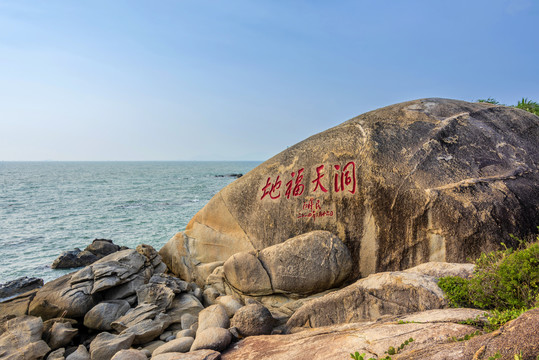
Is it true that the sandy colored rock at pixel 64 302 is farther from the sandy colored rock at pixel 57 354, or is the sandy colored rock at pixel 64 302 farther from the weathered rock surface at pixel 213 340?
the weathered rock surface at pixel 213 340

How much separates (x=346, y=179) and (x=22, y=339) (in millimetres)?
6956

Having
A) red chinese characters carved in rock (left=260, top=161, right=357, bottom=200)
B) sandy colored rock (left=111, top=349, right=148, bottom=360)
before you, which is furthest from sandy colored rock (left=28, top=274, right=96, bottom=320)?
red chinese characters carved in rock (left=260, top=161, right=357, bottom=200)

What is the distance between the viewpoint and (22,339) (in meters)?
6.62

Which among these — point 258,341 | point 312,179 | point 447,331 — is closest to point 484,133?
point 312,179

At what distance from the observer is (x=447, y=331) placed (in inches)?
141

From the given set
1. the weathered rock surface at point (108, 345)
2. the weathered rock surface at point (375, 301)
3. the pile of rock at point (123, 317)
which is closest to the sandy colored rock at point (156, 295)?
A: the pile of rock at point (123, 317)

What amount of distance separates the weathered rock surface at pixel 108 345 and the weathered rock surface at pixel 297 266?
2.38 metres

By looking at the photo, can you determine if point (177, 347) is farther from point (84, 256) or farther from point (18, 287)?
point (84, 256)

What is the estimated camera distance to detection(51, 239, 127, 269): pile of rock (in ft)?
47.3

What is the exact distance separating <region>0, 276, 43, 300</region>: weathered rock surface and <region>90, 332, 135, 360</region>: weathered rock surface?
6.13 metres

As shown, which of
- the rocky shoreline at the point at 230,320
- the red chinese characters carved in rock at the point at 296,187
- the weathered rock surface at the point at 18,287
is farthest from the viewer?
the weathered rock surface at the point at 18,287

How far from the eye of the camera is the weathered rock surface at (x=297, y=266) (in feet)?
23.7

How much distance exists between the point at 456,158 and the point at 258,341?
5.55m

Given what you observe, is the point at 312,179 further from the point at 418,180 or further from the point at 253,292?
the point at 253,292
